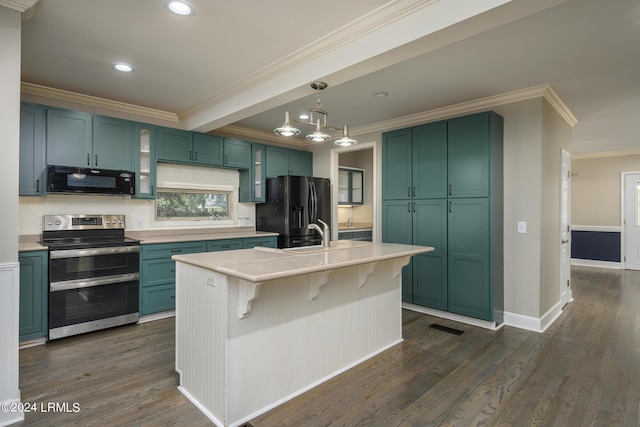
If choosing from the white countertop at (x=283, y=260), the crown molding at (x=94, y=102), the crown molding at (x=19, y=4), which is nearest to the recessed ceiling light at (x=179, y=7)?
the crown molding at (x=19, y=4)

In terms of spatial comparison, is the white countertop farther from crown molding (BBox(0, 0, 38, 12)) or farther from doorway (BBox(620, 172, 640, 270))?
doorway (BBox(620, 172, 640, 270))

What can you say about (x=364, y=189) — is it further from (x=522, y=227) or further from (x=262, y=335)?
(x=262, y=335)

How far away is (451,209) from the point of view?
392cm

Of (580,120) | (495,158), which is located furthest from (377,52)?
(580,120)

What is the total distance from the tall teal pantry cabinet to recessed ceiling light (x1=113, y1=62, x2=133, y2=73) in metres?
2.98

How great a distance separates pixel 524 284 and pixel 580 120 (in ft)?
8.54

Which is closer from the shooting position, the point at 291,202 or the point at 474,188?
the point at 474,188

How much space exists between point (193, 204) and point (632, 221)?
333 inches

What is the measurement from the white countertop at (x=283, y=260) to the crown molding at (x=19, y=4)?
173 cm

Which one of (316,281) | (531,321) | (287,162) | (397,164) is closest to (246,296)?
(316,281)

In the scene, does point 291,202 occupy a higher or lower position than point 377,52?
lower

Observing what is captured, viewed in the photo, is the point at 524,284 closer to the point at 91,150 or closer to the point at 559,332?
the point at 559,332

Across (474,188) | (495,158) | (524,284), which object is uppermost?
(495,158)

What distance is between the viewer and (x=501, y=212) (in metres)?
3.78
